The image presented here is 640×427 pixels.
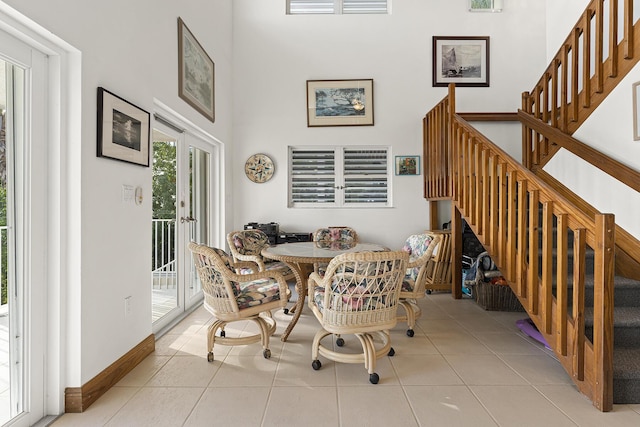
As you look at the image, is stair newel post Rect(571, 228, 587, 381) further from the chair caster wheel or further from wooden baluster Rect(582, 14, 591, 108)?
wooden baluster Rect(582, 14, 591, 108)

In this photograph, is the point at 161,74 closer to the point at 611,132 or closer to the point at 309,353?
the point at 309,353

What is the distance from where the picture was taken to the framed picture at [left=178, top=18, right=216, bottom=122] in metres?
3.20

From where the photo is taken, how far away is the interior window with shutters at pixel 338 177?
16.4ft

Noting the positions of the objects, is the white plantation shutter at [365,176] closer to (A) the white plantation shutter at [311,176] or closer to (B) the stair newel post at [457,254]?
(A) the white plantation shutter at [311,176]

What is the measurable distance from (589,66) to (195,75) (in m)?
3.90

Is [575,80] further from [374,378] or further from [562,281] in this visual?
[374,378]

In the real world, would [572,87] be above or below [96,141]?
above

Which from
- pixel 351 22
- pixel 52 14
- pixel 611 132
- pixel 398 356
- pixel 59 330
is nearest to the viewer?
pixel 52 14

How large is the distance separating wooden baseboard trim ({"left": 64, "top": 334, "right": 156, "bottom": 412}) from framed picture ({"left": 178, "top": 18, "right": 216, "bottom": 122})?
221 centimetres

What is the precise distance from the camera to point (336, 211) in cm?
493

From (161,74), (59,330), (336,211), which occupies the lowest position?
(59,330)

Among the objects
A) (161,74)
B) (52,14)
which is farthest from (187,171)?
(52,14)

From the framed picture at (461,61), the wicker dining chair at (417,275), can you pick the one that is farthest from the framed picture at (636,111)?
the framed picture at (461,61)

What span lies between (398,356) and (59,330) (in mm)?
2151
